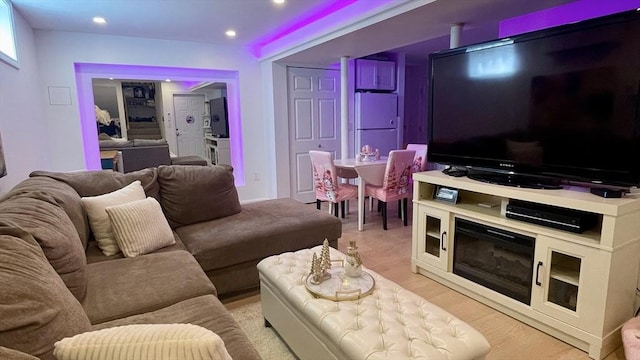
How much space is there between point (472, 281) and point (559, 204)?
84 cm

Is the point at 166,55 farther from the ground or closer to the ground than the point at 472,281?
farther from the ground

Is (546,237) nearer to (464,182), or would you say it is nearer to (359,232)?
(464,182)

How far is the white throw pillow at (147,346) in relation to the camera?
80cm

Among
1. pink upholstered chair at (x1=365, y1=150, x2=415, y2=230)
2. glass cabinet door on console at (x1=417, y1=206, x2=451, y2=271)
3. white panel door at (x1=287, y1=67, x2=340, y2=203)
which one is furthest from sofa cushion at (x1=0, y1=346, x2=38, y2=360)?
white panel door at (x1=287, y1=67, x2=340, y2=203)

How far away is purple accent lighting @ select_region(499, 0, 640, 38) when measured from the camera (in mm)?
2275

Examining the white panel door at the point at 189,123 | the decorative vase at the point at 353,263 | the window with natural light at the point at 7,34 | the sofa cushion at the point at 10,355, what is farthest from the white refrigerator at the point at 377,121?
the sofa cushion at the point at 10,355

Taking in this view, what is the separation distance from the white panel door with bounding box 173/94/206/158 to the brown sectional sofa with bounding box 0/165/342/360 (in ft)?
8.46

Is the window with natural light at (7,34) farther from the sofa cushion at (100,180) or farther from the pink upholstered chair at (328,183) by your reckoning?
the pink upholstered chair at (328,183)

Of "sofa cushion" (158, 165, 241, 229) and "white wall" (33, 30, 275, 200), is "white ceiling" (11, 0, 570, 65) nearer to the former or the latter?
"white wall" (33, 30, 275, 200)

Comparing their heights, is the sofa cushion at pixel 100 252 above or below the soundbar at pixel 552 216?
below

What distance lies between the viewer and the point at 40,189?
6.34 ft

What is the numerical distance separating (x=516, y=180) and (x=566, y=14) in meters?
1.34

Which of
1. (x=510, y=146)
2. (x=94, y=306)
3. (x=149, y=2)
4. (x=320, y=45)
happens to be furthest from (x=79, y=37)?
(x=510, y=146)

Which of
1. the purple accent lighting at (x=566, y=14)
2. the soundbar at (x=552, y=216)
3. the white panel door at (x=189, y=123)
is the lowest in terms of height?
the soundbar at (x=552, y=216)
